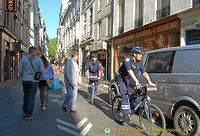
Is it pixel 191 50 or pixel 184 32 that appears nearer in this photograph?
pixel 191 50

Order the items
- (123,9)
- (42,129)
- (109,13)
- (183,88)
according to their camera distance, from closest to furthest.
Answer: (183,88)
(42,129)
(123,9)
(109,13)

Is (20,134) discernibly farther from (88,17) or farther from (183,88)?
(88,17)

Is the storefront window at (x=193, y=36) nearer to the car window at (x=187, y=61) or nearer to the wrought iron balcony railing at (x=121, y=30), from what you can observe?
the car window at (x=187, y=61)

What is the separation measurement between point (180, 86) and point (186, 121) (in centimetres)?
69

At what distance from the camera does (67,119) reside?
189 inches

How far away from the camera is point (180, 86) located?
3777 mm

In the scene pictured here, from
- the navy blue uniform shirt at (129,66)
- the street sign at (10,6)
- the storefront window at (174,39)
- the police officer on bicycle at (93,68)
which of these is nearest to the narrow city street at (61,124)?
the navy blue uniform shirt at (129,66)

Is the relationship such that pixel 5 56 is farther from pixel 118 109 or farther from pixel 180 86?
pixel 180 86

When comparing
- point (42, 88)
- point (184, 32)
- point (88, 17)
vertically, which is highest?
point (88, 17)

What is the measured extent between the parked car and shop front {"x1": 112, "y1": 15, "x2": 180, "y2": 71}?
591 centimetres

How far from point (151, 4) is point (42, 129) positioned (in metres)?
10.2

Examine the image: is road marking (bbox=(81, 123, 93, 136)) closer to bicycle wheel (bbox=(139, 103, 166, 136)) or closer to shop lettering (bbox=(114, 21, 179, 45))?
bicycle wheel (bbox=(139, 103, 166, 136))

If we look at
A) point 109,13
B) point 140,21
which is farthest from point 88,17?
point 140,21

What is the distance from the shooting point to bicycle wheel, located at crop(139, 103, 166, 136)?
3.36 metres
